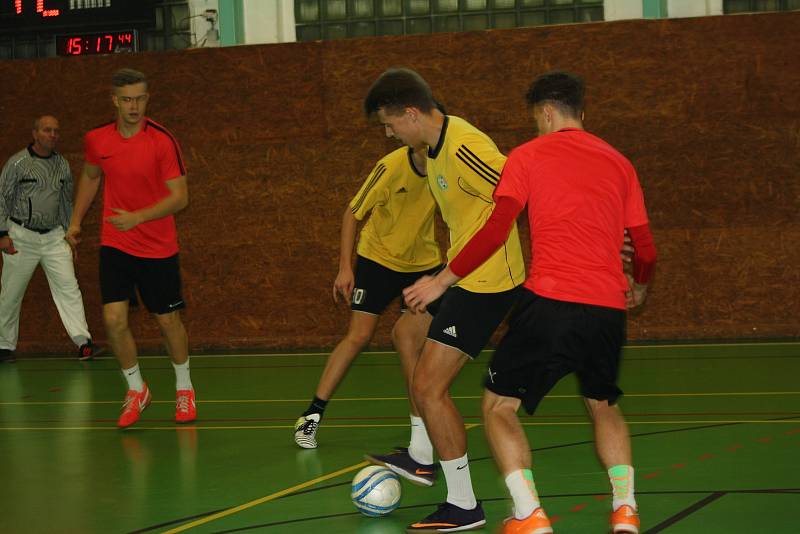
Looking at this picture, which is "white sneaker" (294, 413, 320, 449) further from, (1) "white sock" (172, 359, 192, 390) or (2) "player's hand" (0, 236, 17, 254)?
(2) "player's hand" (0, 236, 17, 254)

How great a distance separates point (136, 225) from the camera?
6.74m

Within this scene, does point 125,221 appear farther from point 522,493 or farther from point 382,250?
point 522,493

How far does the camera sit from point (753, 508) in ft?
14.8

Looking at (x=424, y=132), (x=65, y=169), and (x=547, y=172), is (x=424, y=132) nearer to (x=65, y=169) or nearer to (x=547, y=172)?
(x=547, y=172)

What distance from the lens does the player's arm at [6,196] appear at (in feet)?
34.4

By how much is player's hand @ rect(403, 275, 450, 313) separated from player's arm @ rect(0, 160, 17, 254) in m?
7.47

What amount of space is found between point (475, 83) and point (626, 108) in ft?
4.69

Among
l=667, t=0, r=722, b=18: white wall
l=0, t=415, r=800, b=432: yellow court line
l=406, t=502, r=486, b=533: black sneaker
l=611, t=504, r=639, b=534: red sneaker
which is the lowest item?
l=0, t=415, r=800, b=432: yellow court line

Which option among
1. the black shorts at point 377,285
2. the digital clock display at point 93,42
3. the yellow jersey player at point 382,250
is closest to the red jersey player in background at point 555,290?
the yellow jersey player at point 382,250

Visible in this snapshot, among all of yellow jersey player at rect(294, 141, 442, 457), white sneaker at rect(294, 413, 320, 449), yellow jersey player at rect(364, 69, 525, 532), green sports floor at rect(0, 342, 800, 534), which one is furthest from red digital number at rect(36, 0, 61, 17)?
yellow jersey player at rect(364, 69, 525, 532)

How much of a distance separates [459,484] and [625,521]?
69cm

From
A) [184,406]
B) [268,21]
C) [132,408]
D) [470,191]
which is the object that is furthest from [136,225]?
[268,21]

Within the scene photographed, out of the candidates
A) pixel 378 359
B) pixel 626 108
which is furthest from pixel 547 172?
pixel 626 108

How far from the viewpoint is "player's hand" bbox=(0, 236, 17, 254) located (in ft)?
34.3
